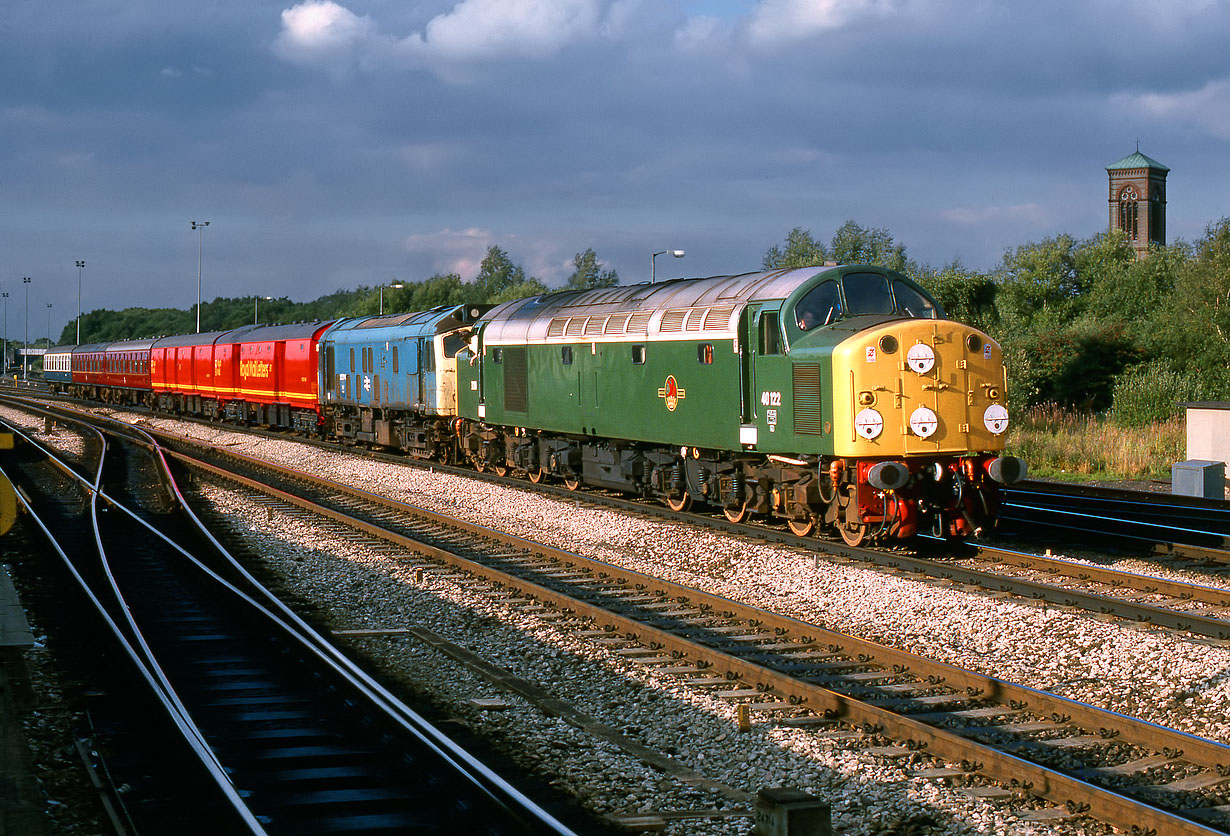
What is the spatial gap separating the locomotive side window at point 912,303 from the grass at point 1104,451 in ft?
36.1

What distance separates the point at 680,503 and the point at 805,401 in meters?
4.62

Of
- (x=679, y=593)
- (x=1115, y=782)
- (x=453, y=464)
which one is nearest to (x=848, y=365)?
(x=679, y=593)

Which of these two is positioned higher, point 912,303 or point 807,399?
point 912,303

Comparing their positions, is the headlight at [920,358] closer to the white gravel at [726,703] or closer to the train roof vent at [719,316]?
the white gravel at [726,703]

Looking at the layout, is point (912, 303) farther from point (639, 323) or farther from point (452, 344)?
point (452, 344)

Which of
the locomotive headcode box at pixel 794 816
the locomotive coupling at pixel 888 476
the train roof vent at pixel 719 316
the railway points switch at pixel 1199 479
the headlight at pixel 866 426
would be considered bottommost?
the locomotive headcode box at pixel 794 816

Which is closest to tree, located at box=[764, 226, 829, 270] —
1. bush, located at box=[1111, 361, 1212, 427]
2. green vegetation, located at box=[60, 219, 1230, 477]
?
green vegetation, located at box=[60, 219, 1230, 477]

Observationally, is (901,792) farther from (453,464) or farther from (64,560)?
(453,464)

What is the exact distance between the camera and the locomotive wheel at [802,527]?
1571cm

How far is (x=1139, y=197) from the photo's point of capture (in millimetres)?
120562

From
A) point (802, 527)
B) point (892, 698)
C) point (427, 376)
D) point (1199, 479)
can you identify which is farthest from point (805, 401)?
point (427, 376)

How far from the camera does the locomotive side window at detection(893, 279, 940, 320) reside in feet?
50.8

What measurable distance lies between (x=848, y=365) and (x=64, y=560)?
10313 mm

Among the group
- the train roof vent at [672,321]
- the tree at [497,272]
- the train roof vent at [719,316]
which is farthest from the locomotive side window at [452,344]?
the tree at [497,272]
